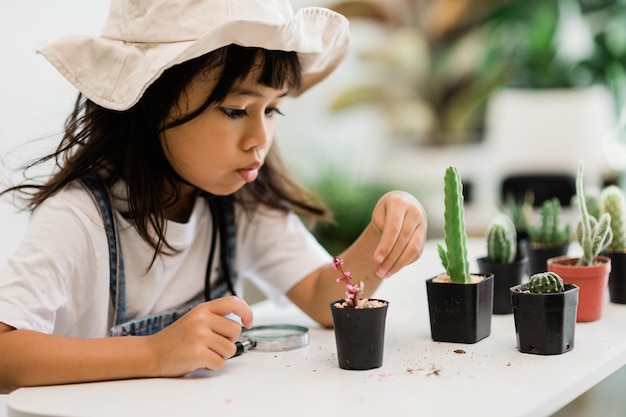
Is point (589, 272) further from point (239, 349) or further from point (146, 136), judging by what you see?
point (146, 136)

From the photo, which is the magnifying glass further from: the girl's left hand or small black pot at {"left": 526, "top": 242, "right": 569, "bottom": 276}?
small black pot at {"left": 526, "top": 242, "right": 569, "bottom": 276}

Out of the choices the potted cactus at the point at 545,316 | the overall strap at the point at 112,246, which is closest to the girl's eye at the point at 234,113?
the overall strap at the point at 112,246

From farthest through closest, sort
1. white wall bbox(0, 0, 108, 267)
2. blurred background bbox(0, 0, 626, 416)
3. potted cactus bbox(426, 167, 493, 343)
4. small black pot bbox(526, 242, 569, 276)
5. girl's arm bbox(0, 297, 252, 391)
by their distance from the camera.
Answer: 1. blurred background bbox(0, 0, 626, 416)
2. white wall bbox(0, 0, 108, 267)
3. small black pot bbox(526, 242, 569, 276)
4. potted cactus bbox(426, 167, 493, 343)
5. girl's arm bbox(0, 297, 252, 391)

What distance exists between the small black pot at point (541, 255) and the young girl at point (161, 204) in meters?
0.26

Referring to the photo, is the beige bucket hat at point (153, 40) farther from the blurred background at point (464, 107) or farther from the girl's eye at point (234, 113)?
the blurred background at point (464, 107)

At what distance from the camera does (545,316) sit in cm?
101

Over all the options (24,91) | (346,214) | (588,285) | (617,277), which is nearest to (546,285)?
(588,285)

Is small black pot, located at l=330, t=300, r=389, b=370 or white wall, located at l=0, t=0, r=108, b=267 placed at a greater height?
white wall, located at l=0, t=0, r=108, b=267

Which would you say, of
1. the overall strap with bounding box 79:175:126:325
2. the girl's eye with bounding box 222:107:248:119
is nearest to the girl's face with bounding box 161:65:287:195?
the girl's eye with bounding box 222:107:248:119

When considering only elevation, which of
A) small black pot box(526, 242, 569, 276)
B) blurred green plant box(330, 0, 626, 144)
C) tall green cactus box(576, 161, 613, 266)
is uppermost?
blurred green plant box(330, 0, 626, 144)

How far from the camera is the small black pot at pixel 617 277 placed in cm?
127

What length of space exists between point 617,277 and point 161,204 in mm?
679

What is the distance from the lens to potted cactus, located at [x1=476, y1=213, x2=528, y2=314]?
1.24 m

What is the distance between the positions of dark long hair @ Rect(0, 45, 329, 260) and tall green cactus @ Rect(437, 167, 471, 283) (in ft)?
0.99
